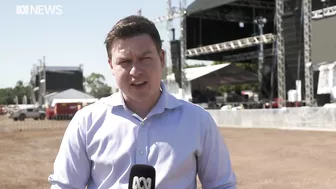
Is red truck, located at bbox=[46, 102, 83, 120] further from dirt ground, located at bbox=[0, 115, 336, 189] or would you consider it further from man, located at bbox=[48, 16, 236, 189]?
man, located at bbox=[48, 16, 236, 189]

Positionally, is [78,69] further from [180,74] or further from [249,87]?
[180,74]

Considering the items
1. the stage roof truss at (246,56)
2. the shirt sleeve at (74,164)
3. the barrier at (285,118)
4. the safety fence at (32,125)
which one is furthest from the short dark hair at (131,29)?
the stage roof truss at (246,56)

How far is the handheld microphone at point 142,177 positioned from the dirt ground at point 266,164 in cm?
624

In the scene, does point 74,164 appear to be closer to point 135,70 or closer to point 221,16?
point 135,70

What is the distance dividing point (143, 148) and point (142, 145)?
1 centimetres

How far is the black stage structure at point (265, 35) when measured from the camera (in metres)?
28.5

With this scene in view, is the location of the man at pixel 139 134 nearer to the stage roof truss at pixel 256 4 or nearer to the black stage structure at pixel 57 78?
the stage roof truss at pixel 256 4

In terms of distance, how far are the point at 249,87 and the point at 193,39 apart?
116 feet

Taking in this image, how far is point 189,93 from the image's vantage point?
36.8 meters

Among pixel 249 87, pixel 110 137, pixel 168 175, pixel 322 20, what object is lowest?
pixel 249 87

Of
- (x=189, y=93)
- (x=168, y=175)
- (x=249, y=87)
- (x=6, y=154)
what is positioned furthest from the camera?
(x=249, y=87)

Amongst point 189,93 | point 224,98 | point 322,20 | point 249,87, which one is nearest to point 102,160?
point 322,20

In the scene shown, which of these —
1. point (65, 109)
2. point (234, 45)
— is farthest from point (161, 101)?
point (65, 109)

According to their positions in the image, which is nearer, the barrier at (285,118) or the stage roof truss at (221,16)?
the barrier at (285,118)
